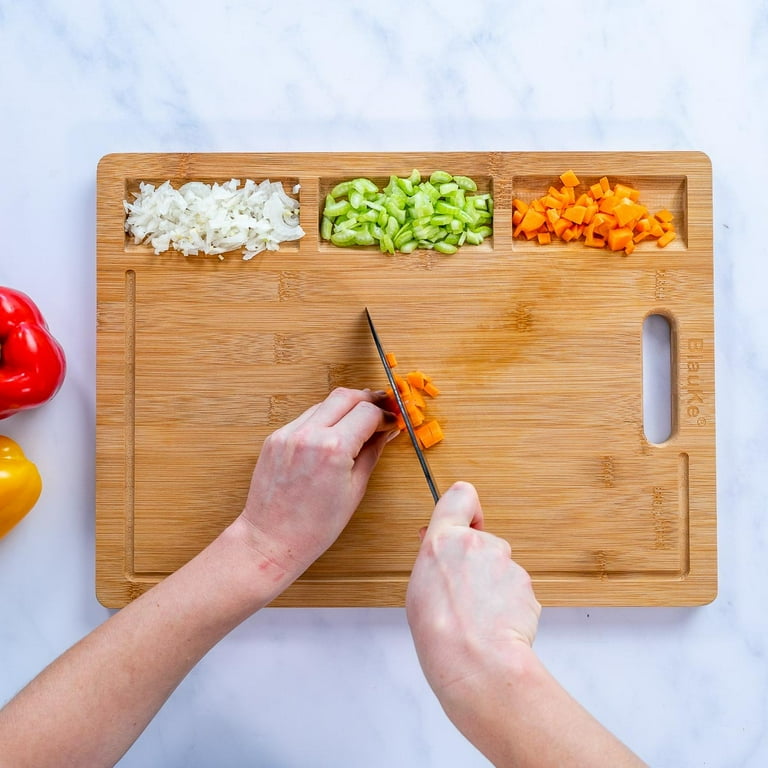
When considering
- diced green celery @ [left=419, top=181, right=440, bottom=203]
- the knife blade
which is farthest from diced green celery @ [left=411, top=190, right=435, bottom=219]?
the knife blade

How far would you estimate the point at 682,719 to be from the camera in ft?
5.30

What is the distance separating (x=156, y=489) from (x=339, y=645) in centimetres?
55

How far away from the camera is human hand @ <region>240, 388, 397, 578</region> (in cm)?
131

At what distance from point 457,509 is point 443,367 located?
465 mm

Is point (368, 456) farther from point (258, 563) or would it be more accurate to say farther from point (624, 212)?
point (624, 212)

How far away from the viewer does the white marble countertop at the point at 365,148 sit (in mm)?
1610

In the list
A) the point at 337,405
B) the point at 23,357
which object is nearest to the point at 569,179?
the point at 337,405

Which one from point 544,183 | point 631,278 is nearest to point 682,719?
point 631,278

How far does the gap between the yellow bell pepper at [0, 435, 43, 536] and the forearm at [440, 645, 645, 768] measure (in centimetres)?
106

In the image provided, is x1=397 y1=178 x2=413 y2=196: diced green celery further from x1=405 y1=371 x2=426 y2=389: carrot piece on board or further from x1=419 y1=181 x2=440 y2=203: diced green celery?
x1=405 y1=371 x2=426 y2=389: carrot piece on board

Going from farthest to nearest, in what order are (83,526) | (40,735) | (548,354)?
(83,526) → (548,354) → (40,735)

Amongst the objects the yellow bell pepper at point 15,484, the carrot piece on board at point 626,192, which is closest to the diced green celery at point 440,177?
the carrot piece on board at point 626,192

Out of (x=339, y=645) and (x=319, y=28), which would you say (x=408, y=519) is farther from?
(x=319, y=28)

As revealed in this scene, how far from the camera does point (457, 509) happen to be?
113cm
